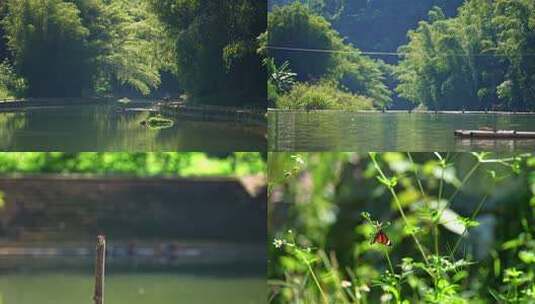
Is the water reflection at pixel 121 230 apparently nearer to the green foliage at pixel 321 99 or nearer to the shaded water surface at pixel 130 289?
the shaded water surface at pixel 130 289

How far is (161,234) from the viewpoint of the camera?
4.29 meters

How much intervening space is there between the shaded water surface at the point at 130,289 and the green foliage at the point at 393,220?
64 centimetres

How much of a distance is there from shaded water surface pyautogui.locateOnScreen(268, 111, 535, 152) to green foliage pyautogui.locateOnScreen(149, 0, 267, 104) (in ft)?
0.67

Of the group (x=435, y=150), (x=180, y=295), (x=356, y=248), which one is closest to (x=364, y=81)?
(x=435, y=150)

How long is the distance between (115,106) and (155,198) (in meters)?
0.63

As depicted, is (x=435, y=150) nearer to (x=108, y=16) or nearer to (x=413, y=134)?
(x=413, y=134)

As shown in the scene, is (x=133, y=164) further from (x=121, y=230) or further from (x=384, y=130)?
(x=384, y=130)

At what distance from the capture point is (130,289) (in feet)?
14.3

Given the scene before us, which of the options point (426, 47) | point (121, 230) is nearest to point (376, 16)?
point (426, 47)

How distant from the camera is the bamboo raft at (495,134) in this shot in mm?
3615

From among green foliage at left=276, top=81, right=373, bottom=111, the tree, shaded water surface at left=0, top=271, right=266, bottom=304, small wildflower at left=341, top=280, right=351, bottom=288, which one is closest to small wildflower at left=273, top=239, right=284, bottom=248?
small wildflower at left=341, top=280, right=351, bottom=288

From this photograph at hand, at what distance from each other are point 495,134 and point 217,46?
120 cm

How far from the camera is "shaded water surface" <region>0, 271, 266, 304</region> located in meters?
4.20

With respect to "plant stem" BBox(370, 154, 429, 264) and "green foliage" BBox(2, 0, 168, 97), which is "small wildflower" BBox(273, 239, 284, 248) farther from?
"green foliage" BBox(2, 0, 168, 97)
